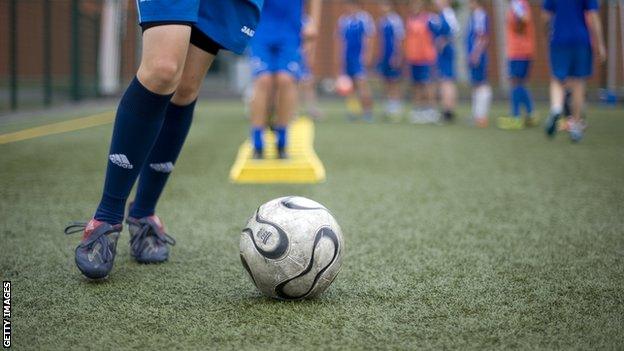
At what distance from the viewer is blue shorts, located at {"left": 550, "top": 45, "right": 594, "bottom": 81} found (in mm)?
8195

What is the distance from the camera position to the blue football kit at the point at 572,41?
8.21m

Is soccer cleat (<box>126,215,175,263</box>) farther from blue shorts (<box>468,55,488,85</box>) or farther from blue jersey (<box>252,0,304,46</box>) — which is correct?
blue shorts (<box>468,55,488,85</box>)

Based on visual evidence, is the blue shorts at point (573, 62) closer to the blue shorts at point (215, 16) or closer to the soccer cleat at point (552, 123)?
the soccer cleat at point (552, 123)

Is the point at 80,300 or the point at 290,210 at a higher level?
the point at 290,210

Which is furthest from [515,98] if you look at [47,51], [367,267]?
[367,267]

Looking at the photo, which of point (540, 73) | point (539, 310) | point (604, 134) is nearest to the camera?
point (539, 310)

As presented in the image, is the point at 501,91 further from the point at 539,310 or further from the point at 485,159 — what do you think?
the point at 539,310

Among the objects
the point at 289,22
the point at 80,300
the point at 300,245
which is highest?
the point at 289,22

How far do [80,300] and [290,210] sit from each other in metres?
0.74

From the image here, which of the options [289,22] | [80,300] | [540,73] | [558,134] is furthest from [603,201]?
[540,73]

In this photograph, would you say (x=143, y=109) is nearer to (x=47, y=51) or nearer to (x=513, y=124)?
(x=513, y=124)

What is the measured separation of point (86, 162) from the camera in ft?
20.0

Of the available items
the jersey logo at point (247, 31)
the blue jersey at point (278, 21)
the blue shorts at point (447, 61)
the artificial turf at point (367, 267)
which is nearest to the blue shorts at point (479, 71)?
the blue shorts at point (447, 61)

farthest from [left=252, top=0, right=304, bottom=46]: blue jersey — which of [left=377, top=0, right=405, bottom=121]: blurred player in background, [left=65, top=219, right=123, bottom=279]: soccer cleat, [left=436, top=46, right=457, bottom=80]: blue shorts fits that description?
[left=377, top=0, right=405, bottom=121]: blurred player in background
